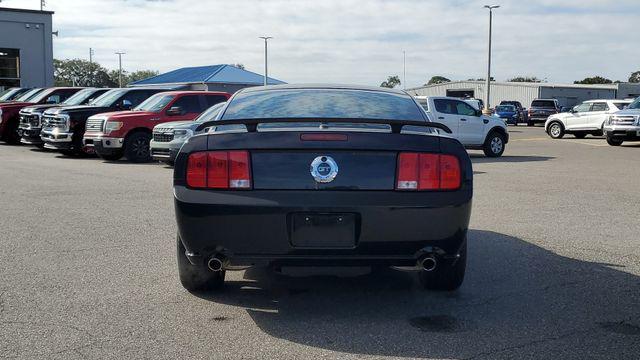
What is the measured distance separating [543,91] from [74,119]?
195 ft

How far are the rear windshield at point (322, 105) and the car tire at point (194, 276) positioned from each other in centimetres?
105

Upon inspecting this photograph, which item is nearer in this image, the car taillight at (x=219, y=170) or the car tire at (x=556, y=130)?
the car taillight at (x=219, y=170)

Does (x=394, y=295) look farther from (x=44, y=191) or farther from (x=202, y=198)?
(x=44, y=191)

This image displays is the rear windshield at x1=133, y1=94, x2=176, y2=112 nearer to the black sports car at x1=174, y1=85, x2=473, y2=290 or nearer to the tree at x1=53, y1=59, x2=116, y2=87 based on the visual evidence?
the black sports car at x1=174, y1=85, x2=473, y2=290

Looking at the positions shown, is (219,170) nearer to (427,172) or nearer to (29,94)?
(427,172)

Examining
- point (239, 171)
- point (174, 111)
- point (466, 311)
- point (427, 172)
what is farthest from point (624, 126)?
point (239, 171)

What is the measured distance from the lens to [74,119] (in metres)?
18.0

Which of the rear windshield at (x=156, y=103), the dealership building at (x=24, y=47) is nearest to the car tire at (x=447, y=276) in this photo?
the rear windshield at (x=156, y=103)

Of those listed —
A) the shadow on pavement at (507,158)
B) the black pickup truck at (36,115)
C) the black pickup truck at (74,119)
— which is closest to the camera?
the black pickup truck at (74,119)

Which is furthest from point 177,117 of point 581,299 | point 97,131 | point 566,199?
point 581,299

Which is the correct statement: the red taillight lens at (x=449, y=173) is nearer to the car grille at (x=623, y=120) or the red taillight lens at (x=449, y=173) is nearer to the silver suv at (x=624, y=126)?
the silver suv at (x=624, y=126)

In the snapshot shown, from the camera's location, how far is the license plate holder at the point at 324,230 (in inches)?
171

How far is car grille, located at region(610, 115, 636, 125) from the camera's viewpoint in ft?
81.9

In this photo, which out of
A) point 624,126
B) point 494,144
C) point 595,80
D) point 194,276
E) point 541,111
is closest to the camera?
point 194,276
